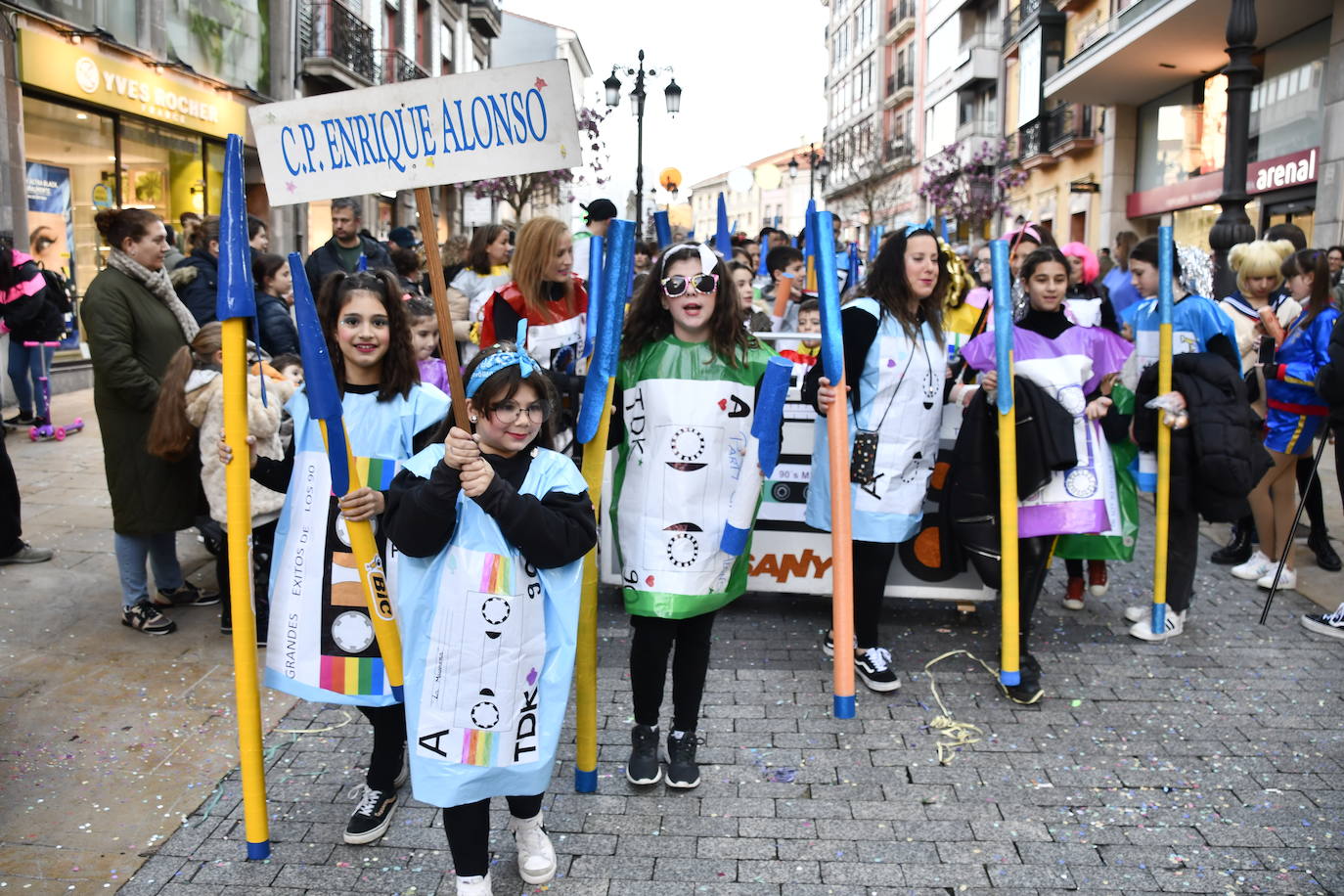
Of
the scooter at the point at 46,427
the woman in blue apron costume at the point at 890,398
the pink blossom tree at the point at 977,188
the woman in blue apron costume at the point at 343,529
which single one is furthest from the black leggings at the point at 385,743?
the pink blossom tree at the point at 977,188

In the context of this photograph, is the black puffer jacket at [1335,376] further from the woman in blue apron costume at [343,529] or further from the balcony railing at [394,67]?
the balcony railing at [394,67]

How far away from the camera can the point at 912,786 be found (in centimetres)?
365

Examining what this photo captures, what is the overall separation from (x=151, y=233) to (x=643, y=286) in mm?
2734

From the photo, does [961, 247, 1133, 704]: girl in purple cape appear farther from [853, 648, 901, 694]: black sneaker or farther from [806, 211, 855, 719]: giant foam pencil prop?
[806, 211, 855, 719]: giant foam pencil prop

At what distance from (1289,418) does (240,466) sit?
5494mm

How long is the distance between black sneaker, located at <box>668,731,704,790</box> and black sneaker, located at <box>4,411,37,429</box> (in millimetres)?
8407

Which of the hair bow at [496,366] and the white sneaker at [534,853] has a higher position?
the hair bow at [496,366]

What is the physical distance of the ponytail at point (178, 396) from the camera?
4.78m

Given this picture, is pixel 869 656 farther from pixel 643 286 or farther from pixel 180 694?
pixel 180 694

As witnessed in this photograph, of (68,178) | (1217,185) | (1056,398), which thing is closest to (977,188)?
(1217,185)

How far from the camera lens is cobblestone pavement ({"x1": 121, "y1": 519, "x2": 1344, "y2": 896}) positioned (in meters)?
3.09

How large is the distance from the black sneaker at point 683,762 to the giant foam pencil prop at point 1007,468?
1.43m

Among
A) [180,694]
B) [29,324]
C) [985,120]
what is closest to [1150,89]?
[985,120]

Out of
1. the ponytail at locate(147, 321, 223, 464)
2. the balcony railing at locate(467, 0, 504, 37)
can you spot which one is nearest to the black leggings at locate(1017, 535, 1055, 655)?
the ponytail at locate(147, 321, 223, 464)
